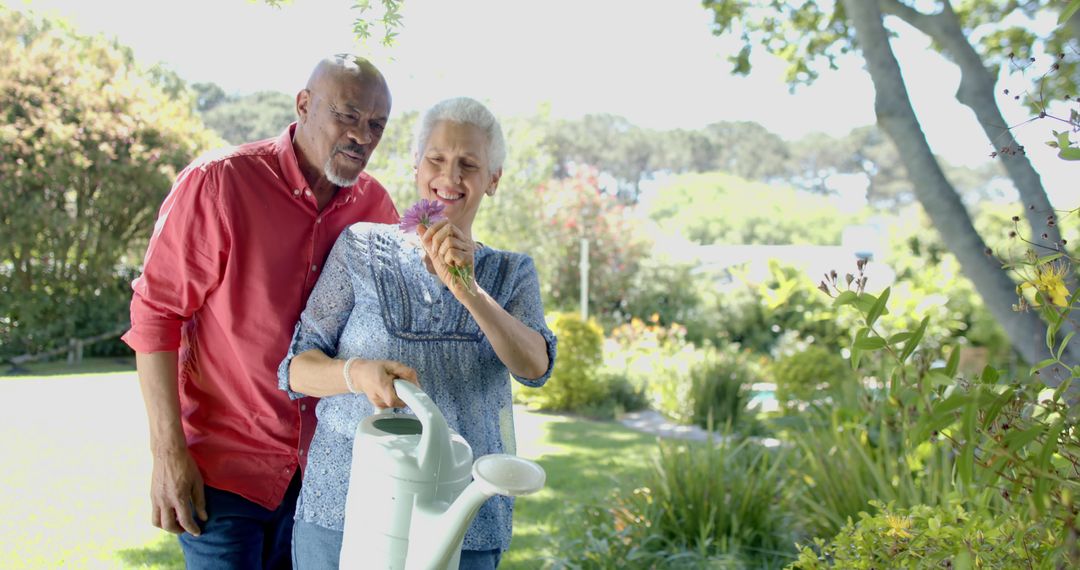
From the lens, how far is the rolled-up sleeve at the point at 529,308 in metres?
1.63

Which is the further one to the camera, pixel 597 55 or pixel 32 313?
pixel 597 55

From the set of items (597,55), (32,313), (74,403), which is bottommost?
(74,403)

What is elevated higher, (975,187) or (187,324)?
(975,187)

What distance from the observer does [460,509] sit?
1.12 m

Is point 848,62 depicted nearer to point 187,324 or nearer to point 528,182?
point 187,324

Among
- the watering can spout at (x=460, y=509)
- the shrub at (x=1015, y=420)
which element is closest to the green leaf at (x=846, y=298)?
the shrub at (x=1015, y=420)

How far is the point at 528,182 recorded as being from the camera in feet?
43.2

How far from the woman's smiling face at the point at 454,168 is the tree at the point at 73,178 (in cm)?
915

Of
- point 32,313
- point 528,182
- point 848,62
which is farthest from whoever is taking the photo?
point 528,182

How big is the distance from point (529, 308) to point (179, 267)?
697mm

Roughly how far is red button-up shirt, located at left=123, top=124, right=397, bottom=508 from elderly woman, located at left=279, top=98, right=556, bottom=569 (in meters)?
0.16

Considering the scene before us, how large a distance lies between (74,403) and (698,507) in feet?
18.9

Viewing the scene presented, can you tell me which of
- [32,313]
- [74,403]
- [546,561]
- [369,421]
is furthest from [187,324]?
[32,313]

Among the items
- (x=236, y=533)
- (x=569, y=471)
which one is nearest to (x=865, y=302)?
(x=236, y=533)
